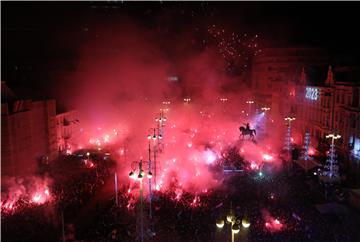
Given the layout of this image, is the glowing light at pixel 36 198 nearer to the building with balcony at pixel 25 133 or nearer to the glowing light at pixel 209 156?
the building with balcony at pixel 25 133

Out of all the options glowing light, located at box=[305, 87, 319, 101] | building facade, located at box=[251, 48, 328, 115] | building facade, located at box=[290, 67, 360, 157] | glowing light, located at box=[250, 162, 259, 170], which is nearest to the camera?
glowing light, located at box=[250, 162, 259, 170]

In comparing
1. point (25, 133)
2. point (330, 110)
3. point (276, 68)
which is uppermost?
point (276, 68)

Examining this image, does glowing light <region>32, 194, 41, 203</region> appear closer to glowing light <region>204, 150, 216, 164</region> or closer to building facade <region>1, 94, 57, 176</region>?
building facade <region>1, 94, 57, 176</region>

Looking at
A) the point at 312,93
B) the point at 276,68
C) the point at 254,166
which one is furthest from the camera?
the point at 276,68

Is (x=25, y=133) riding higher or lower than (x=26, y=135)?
higher

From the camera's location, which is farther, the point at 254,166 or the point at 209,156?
the point at 209,156

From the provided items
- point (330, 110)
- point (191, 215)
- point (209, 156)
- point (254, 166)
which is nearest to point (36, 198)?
point (191, 215)

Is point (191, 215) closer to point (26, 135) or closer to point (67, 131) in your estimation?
point (26, 135)

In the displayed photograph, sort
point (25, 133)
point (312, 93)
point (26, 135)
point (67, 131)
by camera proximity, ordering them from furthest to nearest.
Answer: point (67, 131) → point (312, 93) → point (26, 135) → point (25, 133)

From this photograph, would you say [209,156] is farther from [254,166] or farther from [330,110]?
[330,110]

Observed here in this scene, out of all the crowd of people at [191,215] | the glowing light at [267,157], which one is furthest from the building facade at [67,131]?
the glowing light at [267,157]

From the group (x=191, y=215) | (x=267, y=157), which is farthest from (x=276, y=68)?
(x=191, y=215)

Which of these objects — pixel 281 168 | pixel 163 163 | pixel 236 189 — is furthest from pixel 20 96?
pixel 281 168

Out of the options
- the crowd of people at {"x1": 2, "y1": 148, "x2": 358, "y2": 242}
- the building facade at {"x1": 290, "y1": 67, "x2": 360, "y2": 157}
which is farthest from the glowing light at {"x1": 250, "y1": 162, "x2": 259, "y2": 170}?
the building facade at {"x1": 290, "y1": 67, "x2": 360, "y2": 157}
